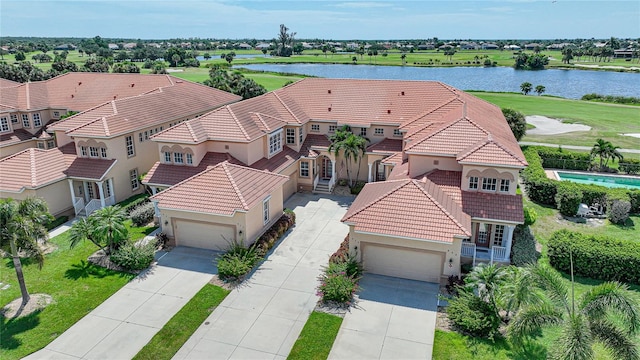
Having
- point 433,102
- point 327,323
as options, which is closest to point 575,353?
Answer: point 327,323

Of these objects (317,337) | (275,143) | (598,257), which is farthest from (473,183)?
(275,143)

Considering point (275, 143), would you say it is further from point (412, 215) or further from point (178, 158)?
point (412, 215)

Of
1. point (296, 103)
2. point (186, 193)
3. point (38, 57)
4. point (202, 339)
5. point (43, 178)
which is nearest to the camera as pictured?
point (202, 339)

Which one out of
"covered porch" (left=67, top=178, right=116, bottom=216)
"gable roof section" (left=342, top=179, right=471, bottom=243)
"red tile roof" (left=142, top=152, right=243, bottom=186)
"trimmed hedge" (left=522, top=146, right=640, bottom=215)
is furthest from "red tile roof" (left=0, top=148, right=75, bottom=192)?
"trimmed hedge" (left=522, top=146, right=640, bottom=215)

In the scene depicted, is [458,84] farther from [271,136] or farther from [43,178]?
[43,178]

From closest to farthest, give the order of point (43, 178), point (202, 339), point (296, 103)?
1. point (202, 339)
2. point (43, 178)
3. point (296, 103)

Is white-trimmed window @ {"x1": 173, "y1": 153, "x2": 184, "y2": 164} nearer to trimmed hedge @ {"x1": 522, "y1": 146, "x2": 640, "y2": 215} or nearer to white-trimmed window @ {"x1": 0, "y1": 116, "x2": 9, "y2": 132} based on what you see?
white-trimmed window @ {"x1": 0, "y1": 116, "x2": 9, "y2": 132}
